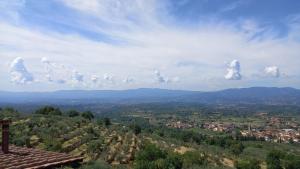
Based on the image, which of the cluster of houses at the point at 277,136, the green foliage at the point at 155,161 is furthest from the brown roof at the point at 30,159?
the cluster of houses at the point at 277,136

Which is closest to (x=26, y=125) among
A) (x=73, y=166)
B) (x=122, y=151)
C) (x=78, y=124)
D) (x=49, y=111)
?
(x=78, y=124)

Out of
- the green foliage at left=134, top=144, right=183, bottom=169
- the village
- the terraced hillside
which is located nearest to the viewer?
the green foliage at left=134, top=144, right=183, bottom=169

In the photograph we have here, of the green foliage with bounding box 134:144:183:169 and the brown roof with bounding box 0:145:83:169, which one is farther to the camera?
the green foliage with bounding box 134:144:183:169

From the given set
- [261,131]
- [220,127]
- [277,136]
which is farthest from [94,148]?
[220,127]

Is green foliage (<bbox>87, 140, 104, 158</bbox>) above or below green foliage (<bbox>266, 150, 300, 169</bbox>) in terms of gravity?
above

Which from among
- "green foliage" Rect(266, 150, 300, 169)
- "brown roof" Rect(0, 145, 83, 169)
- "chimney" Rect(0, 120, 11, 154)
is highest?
"chimney" Rect(0, 120, 11, 154)

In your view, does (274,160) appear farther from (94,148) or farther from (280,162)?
(94,148)

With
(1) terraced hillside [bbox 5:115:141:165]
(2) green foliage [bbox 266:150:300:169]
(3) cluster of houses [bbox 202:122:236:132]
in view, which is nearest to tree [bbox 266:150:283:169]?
(2) green foliage [bbox 266:150:300:169]

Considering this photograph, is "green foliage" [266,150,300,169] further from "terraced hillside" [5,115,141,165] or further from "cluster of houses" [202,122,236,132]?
"cluster of houses" [202,122,236,132]

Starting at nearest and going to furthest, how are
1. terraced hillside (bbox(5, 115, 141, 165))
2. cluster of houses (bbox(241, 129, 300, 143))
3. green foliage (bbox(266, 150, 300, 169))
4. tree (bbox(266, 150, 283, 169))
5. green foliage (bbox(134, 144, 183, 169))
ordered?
green foliage (bbox(134, 144, 183, 169)), terraced hillside (bbox(5, 115, 141, 165)), tree (bbox(266, 150, 283, 169)), green foliage (bbox(266, 150, 300, 169)), cluster of houses (bbox(241, 129, 300, 143))
